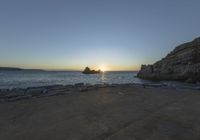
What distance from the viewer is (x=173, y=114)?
5.73m

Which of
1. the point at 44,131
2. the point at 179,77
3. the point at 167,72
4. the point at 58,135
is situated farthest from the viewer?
the point at 167,72

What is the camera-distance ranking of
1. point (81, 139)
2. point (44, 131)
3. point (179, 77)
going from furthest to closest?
point (179, 77) < point (44, 131) < point (81, 139)

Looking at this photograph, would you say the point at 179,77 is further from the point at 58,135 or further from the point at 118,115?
the point at 58,135

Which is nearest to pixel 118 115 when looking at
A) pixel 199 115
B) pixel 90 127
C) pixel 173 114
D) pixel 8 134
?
pixel 90 127

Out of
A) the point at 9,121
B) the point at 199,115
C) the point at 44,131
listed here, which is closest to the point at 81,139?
the point at 44,131

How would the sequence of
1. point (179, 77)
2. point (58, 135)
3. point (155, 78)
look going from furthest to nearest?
point (155, 78) → point (179, 77) → point (58, 135)

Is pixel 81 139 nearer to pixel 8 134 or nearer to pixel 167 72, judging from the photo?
pixel 8 134

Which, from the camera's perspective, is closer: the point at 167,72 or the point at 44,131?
the point at 44,131

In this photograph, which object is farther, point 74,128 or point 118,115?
point 118,115

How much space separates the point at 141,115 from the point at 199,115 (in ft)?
6.42

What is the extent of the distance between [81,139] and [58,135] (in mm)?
663

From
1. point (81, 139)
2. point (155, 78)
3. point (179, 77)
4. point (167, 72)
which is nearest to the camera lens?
point (81, 139)

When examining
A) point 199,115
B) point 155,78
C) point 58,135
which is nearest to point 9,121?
point 58,135

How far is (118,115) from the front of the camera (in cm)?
569
